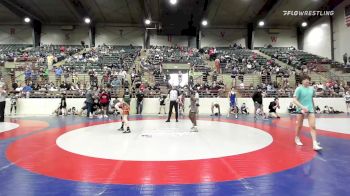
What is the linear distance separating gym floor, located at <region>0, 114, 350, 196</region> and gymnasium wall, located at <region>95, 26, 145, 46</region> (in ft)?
91.8

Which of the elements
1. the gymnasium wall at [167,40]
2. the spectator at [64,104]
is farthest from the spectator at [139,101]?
the gymnasium wall at [167,40]

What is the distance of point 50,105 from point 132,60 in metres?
9.88

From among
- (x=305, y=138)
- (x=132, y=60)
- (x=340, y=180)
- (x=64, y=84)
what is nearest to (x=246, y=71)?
(x=132, y=60)

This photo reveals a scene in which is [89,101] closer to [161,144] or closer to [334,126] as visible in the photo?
[161,144]

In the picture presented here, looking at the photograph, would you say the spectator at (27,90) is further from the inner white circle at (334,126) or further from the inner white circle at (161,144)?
the inner white circle at (334,126)

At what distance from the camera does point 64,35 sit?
3356cm

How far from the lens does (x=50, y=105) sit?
16.3 metres

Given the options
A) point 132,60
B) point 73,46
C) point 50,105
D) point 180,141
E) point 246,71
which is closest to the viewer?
point 180,141

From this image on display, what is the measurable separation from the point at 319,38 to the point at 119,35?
23506mm

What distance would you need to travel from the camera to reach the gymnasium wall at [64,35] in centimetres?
3312

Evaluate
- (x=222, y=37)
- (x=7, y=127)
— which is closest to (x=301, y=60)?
(x=222, y=37)

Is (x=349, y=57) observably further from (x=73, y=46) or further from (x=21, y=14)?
(x=21, y=14)

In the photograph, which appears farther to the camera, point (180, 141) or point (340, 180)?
point (180, 141)

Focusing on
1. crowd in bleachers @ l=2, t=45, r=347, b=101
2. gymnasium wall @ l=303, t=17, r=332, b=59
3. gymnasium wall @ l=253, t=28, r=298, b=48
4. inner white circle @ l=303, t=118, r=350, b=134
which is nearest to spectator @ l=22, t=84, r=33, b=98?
crowd in bleachers @ l=2, t=45, r=347, b=101
